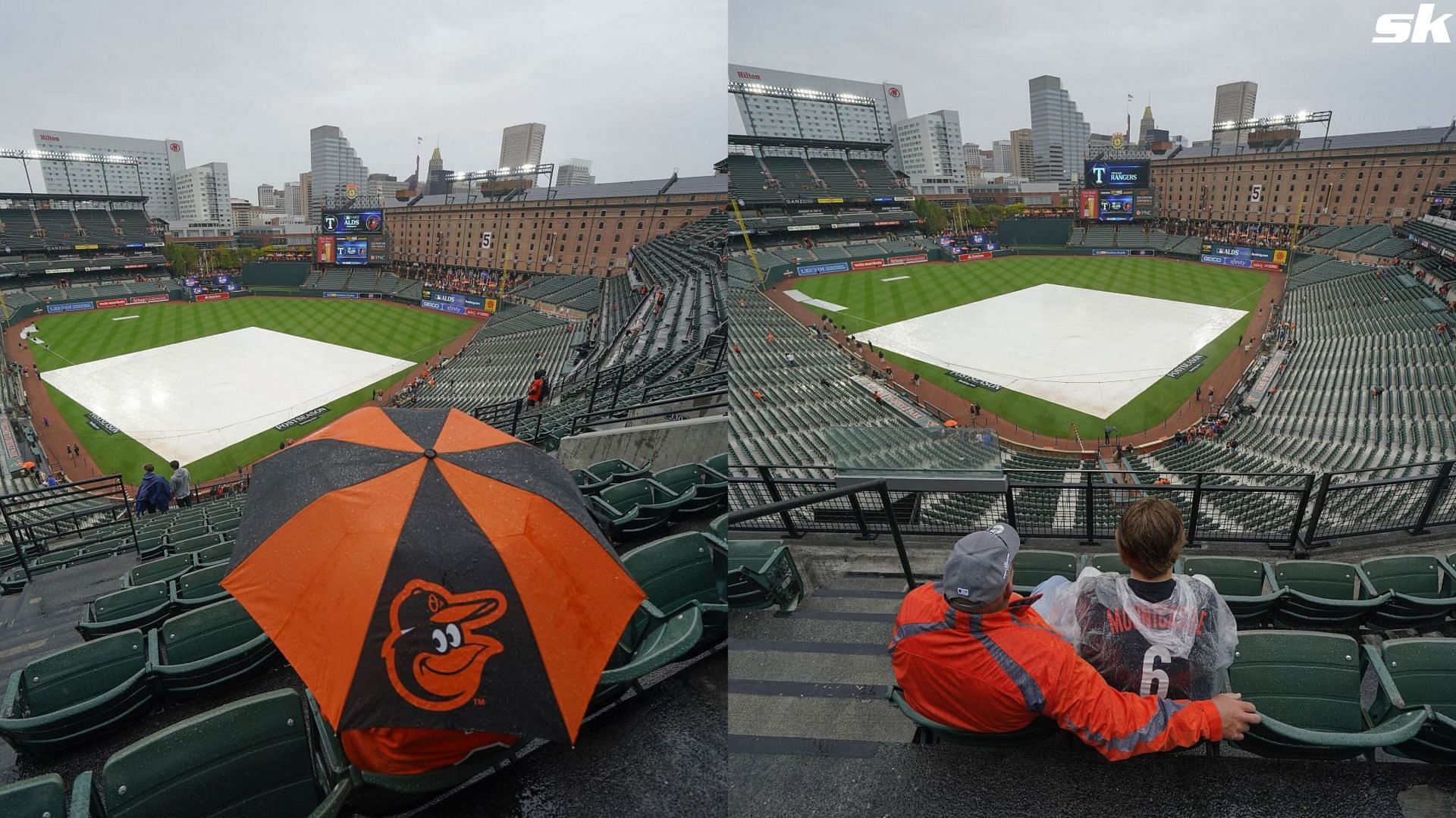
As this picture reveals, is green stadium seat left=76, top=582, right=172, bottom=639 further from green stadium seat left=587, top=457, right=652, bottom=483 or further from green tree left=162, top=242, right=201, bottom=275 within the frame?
green tree left=162, top=242, right=201, bottom=275

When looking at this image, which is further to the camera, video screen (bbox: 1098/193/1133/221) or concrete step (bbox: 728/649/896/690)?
video screen (bbox: 1098/193/1133/221)

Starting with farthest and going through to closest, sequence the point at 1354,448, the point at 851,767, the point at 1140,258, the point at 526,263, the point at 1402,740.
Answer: the point at 526,263, the point at 1140,258, the point at 1354,448, the point at 851,767, the point at 1402,740

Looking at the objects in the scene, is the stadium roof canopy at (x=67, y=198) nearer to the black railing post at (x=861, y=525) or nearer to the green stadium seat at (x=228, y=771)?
the black railing post at (x=861, y=525)

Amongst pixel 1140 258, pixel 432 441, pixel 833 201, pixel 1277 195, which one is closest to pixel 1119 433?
pixel 432 441

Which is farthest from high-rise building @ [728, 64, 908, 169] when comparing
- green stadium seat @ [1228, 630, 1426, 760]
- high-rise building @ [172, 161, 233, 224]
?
high-rise building @ [172, 161, 233, 224]

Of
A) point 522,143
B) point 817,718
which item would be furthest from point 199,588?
point 522,143

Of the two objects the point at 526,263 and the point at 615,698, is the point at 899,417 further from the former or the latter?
the point at 526,263
